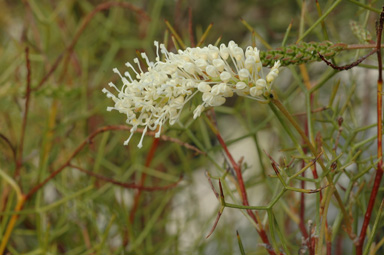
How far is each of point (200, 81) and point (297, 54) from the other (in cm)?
5

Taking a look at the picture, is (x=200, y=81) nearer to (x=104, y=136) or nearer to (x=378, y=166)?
(x=378, y=166)

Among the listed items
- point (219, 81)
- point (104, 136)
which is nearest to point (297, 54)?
point (219, 81)

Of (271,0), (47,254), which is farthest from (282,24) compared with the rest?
(47,254)

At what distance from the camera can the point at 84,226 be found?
0.53 meters

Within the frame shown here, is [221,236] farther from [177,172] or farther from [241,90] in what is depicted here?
[241,90]

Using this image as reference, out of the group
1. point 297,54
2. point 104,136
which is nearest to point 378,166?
point 297,54

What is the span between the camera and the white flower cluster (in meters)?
0.26

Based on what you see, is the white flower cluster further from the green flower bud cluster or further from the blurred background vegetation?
the blurred background vegetation

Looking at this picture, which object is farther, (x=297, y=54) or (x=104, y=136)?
(x=104, y=136)

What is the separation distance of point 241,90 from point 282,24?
0.63 m

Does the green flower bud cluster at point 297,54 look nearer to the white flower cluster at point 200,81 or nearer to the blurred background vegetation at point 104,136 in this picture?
the white flower cluster at point 200,81

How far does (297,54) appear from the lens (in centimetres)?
28

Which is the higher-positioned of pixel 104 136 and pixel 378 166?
pixel 104 136

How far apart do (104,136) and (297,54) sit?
0.29 meters
